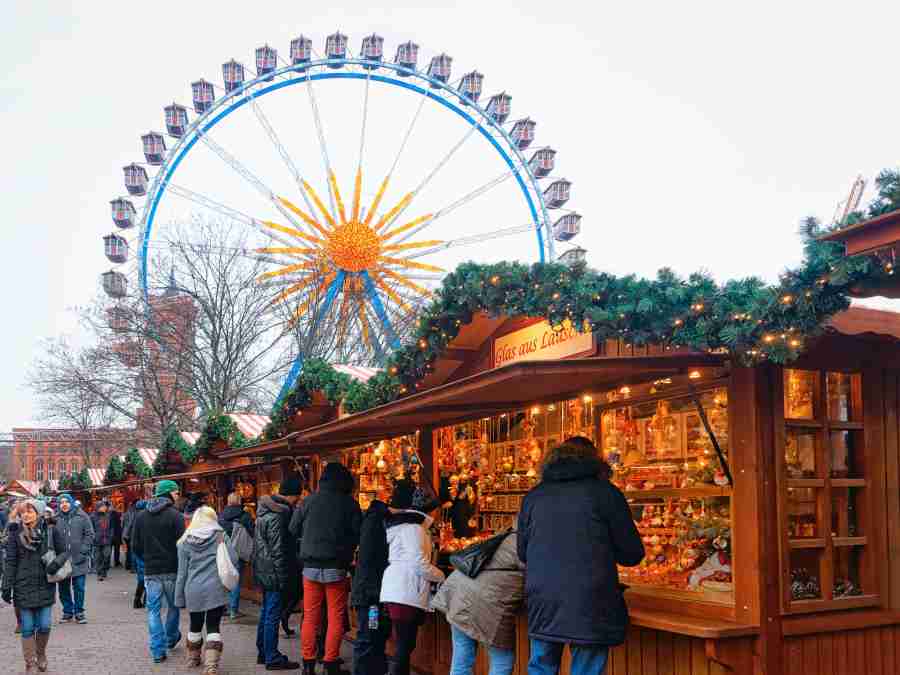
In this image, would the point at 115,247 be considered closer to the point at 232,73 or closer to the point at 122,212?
the point at 122,212

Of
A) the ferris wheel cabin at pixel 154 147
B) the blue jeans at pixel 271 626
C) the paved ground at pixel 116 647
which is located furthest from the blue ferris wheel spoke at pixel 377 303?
the blue jeans at pixel 271 626

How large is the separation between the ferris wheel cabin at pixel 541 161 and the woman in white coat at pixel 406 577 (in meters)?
16.6

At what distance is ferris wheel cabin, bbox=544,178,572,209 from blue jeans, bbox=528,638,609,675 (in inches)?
713

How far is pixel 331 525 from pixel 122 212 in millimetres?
17004

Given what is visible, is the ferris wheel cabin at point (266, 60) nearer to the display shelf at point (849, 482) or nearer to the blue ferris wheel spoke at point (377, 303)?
the blue ferris wheel spoke at point (377, 303)

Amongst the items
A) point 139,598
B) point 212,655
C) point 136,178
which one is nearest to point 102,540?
point 139,598

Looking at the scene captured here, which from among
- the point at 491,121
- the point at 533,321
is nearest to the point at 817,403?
the point at 533,321

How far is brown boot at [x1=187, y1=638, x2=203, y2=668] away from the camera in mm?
8945

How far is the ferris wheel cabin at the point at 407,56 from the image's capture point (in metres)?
23.2

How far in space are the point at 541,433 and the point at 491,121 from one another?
14892 millimetres

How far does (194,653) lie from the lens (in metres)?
8.98

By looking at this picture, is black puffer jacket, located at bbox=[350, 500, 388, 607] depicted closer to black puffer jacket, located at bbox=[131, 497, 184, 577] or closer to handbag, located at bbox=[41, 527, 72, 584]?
handbag, located at bbox=[41, 527, 72, 584]

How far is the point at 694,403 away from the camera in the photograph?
6316 millimetres

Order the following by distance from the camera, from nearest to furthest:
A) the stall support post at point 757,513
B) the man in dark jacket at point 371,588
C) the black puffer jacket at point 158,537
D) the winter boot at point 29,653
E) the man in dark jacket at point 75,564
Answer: the stall support post at point 757,513, the man in dark jacket at point 371,588, the winter boot at point 29,653, the black puffer jacket at point 158,537, the man in dark jacket at point 75,564
